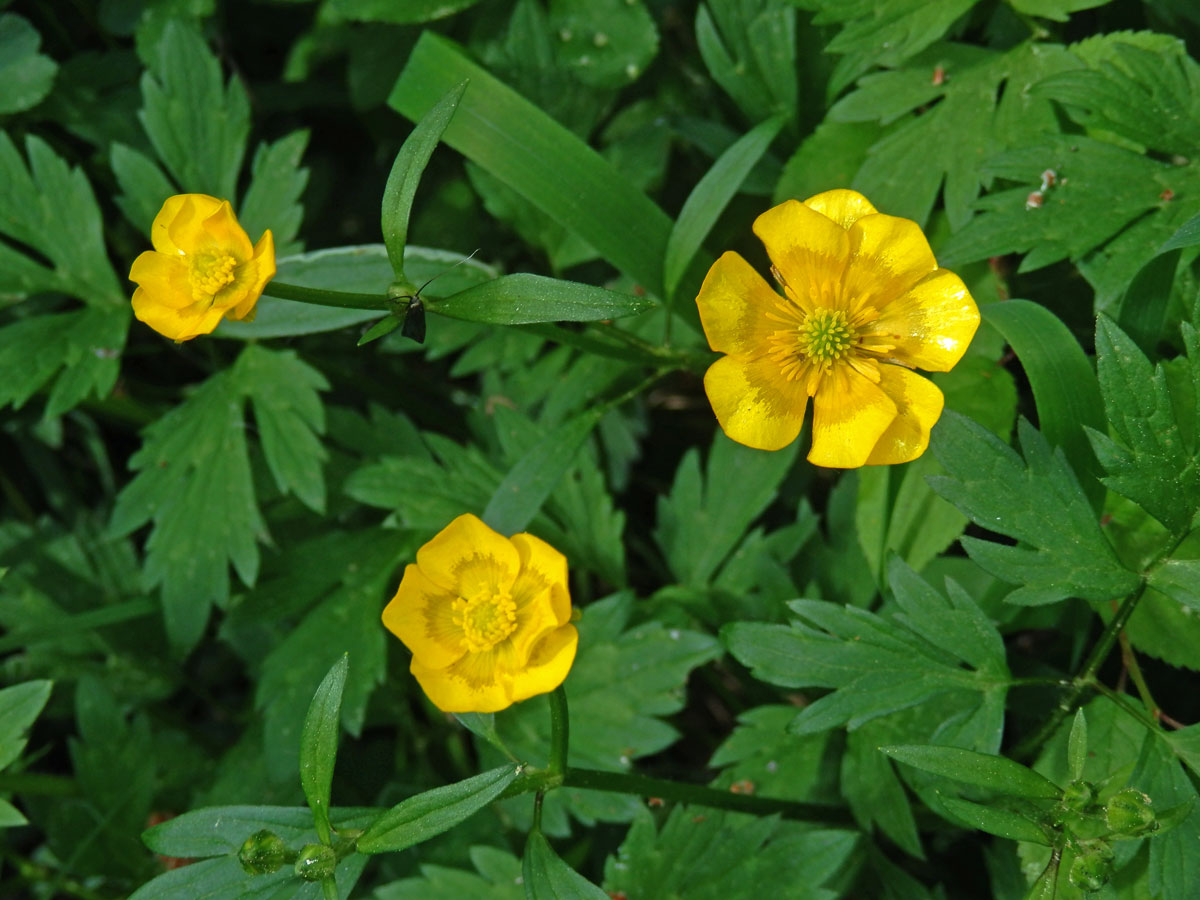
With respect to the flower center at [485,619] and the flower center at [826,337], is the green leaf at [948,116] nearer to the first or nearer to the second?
the flower center at [826,337]

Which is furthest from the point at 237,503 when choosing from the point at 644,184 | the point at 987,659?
the point at 987,659

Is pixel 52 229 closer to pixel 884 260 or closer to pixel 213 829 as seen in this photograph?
pixel 213 829

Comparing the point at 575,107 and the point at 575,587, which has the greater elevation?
the point at 575,107

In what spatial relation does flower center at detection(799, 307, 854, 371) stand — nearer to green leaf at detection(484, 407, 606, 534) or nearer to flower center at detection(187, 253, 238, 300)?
green leaf at detection(484, 407, 606, 534)

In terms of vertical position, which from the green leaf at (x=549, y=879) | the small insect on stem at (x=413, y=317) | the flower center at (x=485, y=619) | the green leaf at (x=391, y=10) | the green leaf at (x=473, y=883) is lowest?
the green leaf at (x=473, y=883)

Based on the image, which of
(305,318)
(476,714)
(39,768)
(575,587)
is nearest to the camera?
(476,714)

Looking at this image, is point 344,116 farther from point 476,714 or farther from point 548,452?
point 476,714

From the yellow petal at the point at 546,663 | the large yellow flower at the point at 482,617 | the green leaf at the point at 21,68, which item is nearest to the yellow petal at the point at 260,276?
the large yellow flower at the point at 482,617
